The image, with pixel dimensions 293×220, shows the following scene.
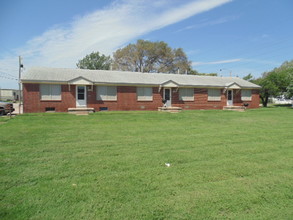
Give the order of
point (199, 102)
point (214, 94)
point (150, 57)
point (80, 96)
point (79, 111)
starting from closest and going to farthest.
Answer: point (79, 111)
point (80, 96)
point (199, 102)
point (214, 94)
point (150, 57)

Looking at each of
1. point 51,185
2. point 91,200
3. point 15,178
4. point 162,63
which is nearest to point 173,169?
point 91,200

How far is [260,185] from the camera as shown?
3.75 metres

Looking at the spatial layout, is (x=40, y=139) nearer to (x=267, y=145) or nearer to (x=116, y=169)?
(x=116, y=169)

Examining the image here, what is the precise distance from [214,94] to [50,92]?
53.9 feet

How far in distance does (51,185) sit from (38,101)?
1523 centimetres

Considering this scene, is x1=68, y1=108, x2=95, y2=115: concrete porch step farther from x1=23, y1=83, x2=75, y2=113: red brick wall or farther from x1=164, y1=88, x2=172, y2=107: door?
x1=164, y1=88, x2=172, y2=107: door

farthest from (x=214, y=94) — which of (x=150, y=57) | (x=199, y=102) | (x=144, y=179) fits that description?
(x=150, y=57)

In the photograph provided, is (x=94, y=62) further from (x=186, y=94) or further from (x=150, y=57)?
(x=186, y=94)

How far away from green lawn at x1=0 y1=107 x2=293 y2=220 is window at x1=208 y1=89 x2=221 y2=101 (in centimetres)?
1614

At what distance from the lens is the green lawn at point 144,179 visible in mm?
2935

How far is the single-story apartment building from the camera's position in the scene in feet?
56.0

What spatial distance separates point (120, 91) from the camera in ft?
63.1

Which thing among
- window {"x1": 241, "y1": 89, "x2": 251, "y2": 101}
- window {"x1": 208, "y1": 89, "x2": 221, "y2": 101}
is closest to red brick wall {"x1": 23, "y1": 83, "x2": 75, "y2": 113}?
window {"x1": 208, "y1": 89, "x2": 221, "y2": 101}

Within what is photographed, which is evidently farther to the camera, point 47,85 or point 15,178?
point 47,85
